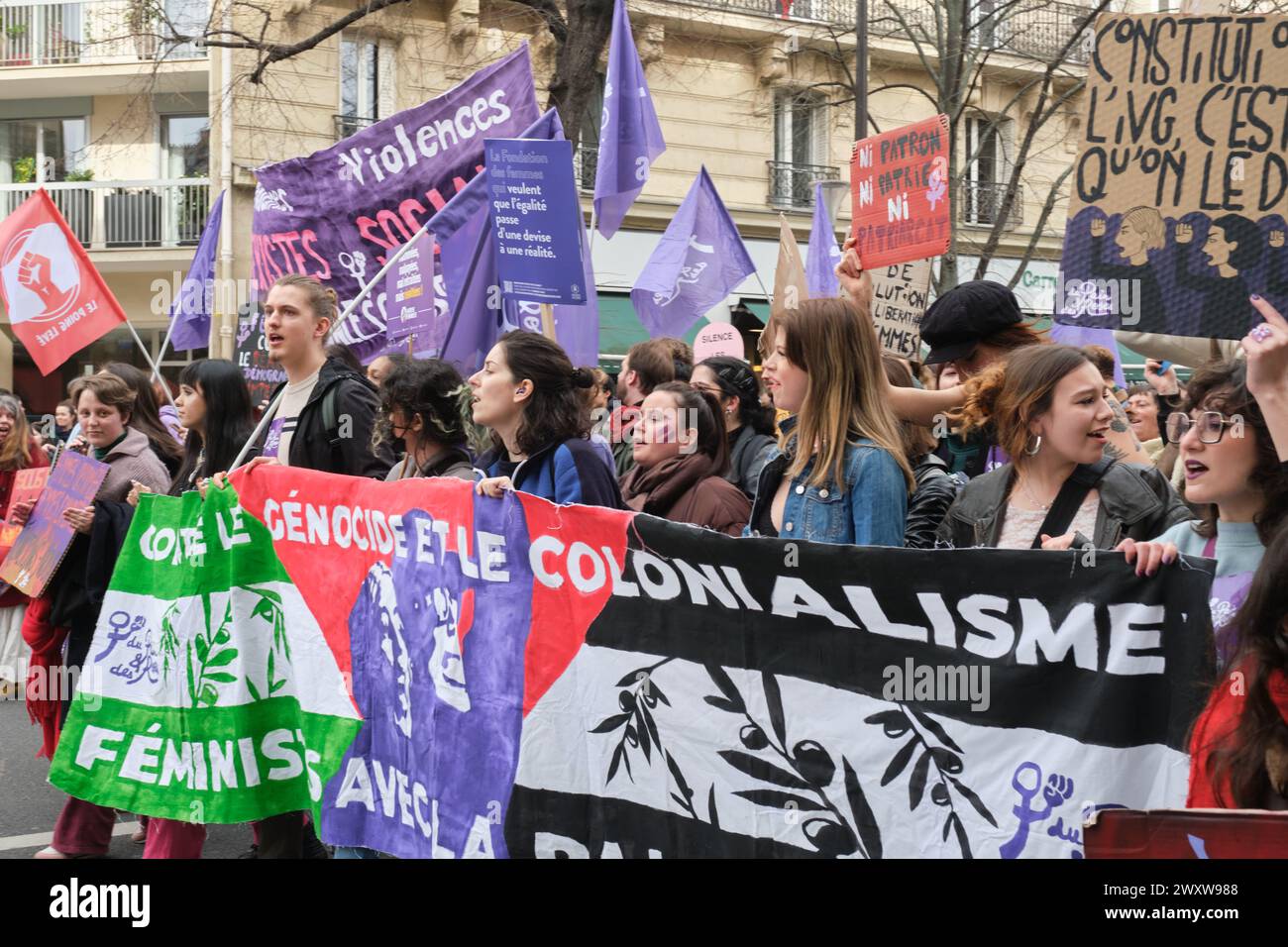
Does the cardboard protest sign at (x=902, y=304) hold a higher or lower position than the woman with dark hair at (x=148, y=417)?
higher

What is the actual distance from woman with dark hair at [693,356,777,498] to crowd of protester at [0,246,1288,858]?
0.01 metres

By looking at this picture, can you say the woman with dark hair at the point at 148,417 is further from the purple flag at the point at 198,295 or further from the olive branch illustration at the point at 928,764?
the purple flag at the point at 198,295

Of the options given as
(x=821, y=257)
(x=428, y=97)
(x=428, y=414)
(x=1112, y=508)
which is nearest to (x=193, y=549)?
(x=428, y=414)

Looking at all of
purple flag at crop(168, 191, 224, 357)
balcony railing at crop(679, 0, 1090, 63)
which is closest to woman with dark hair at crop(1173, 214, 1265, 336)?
purple flag at crop(168, 191, 224, 357)

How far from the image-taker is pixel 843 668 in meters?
3.40

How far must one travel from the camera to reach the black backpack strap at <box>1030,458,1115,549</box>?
12.0 feet

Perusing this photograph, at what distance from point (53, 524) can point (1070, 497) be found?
4.33m

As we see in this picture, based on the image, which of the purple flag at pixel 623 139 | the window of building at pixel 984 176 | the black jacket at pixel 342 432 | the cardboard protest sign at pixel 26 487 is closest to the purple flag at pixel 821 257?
the purple flag at pixel 623 139

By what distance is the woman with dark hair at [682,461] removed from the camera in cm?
531

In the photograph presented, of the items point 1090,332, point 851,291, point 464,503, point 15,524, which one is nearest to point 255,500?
point 464,503

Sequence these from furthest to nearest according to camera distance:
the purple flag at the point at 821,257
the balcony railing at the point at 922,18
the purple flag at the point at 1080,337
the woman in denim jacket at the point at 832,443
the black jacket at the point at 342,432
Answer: the balcony railing at the point at 922,18, the purple flag at the point at 821,257, the purple flag at the point at 1080,337, the black jacket at the point at 342,432, the woman in denim jacket at the point at 832,443

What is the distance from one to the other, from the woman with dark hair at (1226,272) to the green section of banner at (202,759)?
298cm

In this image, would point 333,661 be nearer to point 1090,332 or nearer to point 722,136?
point 1090,332

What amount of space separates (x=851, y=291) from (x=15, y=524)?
3851 mm
